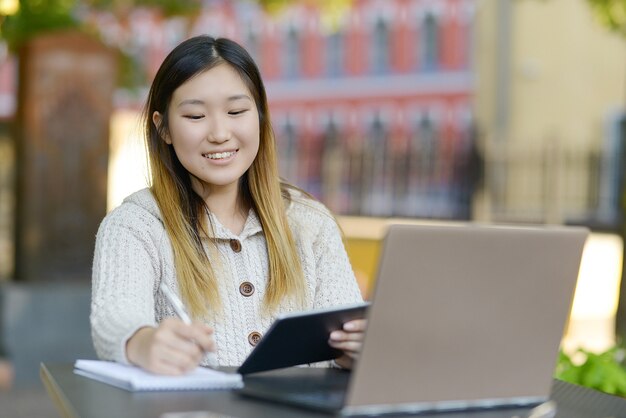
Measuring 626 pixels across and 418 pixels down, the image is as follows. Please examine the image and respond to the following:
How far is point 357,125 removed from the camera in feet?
97.4

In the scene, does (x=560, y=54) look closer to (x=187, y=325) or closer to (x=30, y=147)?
(x=30, y=147)

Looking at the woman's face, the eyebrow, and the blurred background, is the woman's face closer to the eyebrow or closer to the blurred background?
the eyebrow

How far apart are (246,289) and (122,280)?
320 millimetres

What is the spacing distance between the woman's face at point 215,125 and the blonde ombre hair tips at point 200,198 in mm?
28

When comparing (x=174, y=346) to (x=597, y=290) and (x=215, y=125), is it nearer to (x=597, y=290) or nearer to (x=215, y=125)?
(x=215, y=125)

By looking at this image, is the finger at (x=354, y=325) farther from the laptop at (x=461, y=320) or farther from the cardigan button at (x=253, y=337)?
the cardigan button at (x=253, y=337)

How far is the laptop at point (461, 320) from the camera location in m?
1.57

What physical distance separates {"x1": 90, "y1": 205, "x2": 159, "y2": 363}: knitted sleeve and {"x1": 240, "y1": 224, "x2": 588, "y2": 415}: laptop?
27cm

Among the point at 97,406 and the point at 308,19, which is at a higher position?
the point at 308,19

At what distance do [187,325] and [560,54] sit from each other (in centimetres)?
2183

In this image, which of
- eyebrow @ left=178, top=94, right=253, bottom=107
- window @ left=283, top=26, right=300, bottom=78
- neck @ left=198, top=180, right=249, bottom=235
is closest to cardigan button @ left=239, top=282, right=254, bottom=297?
neck @ left=198, top=180, right=249, bottom=235

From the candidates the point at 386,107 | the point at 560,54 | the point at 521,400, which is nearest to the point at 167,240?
the point at 521,400

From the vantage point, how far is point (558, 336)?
179 cm

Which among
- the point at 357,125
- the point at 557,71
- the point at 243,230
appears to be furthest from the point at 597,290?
the point at 357,125
